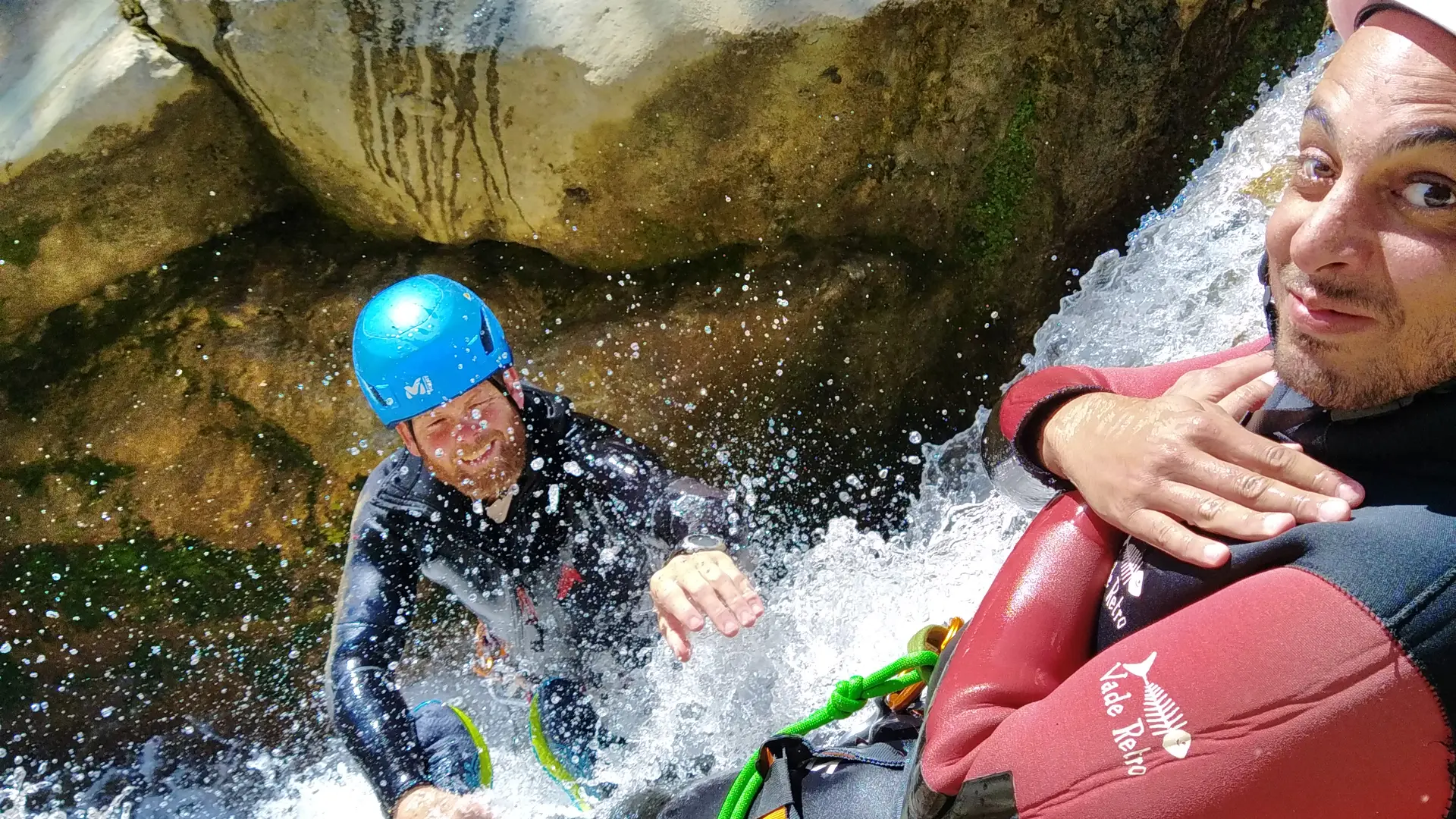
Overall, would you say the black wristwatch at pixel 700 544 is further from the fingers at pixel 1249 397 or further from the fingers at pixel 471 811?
the fingers at pixel 1249 397

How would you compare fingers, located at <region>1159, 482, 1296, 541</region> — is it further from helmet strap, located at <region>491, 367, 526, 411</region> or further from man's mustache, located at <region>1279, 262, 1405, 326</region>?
helmet strap, located at <region>491, 367, 526, 411</region>

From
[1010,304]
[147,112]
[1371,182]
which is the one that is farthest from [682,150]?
[1371,182]

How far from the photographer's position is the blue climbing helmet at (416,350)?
278 centimetres

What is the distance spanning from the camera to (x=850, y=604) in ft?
11.5

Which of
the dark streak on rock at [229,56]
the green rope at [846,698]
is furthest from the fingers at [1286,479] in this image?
the dark streak on rock at [229,56]

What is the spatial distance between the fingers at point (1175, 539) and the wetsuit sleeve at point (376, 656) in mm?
2011

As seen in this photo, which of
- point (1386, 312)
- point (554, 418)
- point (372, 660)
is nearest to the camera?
point (1386, 312)

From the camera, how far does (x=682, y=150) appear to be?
3.63m

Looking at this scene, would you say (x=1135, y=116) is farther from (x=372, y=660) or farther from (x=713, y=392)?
(x=372, y=660)

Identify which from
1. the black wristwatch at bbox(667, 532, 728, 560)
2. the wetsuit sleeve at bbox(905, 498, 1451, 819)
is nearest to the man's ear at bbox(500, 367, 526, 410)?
the black wristwatch at bbox(667, 532, 728, 560)

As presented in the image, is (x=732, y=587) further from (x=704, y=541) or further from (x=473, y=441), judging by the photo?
(x=473, y=441)

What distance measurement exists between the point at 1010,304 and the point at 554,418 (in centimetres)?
216

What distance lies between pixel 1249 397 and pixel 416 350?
211cm

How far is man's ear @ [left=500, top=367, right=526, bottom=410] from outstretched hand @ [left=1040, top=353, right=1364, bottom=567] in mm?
1837
